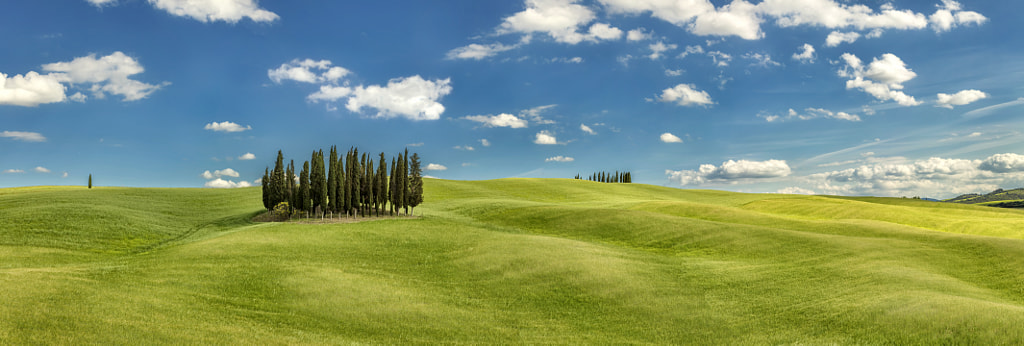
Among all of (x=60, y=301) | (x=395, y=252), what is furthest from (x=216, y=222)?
(x=60, y=301)

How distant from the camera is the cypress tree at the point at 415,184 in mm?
72562

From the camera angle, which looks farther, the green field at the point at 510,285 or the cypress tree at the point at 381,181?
the cypress tree at the point at 381,181

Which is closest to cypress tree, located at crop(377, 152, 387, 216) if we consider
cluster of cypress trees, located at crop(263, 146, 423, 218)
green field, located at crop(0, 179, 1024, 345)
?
cluster of cypress trees, located at crop(263, 146, 423, 218)

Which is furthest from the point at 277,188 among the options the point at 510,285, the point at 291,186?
the point at 510,285

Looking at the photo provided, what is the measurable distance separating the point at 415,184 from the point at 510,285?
1807 inches

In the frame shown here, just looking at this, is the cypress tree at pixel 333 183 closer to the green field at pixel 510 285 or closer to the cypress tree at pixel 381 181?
the cypress tree at pixel 381 181

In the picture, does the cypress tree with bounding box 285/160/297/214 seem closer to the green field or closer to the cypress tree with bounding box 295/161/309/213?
the cypress tree with bounding box 295/161/309/213

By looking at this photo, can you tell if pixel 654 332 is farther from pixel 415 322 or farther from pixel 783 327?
pixel 415 322

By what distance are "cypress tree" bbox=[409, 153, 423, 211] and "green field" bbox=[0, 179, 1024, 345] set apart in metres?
16.4

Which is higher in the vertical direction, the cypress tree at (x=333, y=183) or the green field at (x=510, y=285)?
the cypress tree at (x=333, y=183)

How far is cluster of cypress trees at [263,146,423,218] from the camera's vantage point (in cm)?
6856

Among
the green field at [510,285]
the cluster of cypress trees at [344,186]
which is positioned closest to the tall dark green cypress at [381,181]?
the cluster of cypress trees at [344,186]

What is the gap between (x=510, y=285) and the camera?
1172 inches

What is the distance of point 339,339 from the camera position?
1884 cm
